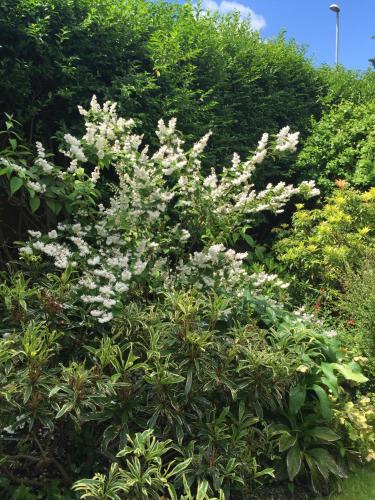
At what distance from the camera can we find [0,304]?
3.08 meters

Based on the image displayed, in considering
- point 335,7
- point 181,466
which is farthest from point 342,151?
point 335,7

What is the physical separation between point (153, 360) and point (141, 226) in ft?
3.47

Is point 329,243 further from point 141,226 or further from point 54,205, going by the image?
point 54,205

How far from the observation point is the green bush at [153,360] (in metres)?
2.62

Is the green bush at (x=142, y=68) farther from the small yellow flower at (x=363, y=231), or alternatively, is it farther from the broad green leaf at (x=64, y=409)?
the broad green leaf at (x=64, y=409)

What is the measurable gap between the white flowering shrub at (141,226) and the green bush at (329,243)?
172 centimetres

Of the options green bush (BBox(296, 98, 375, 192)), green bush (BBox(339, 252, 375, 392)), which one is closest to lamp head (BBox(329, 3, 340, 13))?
green bush (BBox(296, 98, 375, 192))

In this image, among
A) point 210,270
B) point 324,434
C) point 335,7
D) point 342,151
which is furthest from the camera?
point 335,7

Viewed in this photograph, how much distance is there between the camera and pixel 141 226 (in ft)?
12.0

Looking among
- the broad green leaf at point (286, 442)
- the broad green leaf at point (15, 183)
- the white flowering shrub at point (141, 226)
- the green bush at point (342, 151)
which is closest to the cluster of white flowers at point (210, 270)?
the white flowering shrub at point (141, 226)

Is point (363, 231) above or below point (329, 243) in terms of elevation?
above

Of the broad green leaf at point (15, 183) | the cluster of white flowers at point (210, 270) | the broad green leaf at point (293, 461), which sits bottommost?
the broad green leaf at point (293, 461)

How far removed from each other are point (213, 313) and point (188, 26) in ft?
12.4

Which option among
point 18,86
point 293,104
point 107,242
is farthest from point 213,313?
point 293,104
